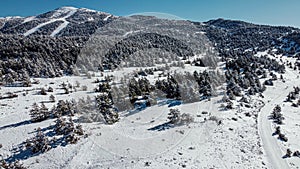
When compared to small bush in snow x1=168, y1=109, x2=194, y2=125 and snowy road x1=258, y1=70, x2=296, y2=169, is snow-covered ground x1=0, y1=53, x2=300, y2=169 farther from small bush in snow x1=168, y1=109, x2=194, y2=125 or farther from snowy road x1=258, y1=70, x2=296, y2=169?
small bush in snow x1=168, y1=109, x2=194, y2=125

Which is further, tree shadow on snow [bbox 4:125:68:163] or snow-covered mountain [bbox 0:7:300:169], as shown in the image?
snow-covered mountain [bbox 0:7:300:169]

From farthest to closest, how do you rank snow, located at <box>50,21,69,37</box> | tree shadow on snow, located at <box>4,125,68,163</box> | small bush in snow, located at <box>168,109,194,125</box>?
snow, located at <box>50,21,69,37</box> < small bush in snow, located at <box>168,109,194,125</box> < tree shadow on snow, located at <box>4,125,68,163</box>

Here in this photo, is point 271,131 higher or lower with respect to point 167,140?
lower

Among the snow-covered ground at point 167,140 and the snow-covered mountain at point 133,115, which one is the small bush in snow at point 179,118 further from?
the snow-covered ground at point 167,140

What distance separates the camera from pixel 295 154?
65.9ft

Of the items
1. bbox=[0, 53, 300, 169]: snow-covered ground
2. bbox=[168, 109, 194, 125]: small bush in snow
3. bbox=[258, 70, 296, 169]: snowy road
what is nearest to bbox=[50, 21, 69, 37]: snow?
bbox=[0, 53, 300, 169]: snow-covered ground

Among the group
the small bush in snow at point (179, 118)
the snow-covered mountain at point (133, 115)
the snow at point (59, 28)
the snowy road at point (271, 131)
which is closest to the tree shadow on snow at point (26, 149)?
the snow-covered mountain at point (133, 115)

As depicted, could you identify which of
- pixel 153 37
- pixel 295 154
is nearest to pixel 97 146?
pixel 295 154

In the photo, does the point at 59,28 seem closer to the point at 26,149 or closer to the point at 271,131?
the point at 26,149

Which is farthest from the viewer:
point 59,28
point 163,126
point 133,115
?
point 59,28

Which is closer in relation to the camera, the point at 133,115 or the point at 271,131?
the point at 271,131

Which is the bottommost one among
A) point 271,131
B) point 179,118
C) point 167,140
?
point 271,131

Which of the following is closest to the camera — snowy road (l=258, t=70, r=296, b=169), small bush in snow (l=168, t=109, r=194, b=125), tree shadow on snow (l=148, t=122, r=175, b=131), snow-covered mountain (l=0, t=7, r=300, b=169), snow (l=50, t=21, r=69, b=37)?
snow-covered mountain (l=0, t=7, r=300, b=169)

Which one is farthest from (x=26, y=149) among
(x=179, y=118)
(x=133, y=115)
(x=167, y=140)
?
(x=179, y=118)
